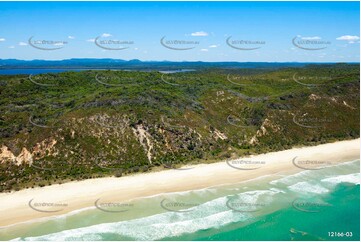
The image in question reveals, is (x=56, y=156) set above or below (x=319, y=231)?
above

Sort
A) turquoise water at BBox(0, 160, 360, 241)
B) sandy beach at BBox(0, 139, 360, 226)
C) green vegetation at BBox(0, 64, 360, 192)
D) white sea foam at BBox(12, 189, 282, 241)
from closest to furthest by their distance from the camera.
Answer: white sea foam at BBox(12, 189, 282, 241) → turquoise water at BBox(0, 160, 360, 241) → sandy beach at BBox(0, 139, 360, 226) → green vegetation at BBox(0, 64, 360, 192)

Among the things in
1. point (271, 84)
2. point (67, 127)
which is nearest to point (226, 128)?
point (67, 127)

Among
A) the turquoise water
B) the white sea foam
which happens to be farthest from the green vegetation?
the white sea foam

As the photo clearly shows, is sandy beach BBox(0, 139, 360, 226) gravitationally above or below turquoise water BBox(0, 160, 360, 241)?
above

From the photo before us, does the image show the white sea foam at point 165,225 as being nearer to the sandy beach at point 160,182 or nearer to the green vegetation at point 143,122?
the sandy beach at point 160,182

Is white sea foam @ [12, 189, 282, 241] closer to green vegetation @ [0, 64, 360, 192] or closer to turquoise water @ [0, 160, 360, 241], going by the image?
turquoise water @ [0, 160, 360, 241]

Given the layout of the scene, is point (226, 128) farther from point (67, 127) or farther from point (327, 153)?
point (67, 127)
